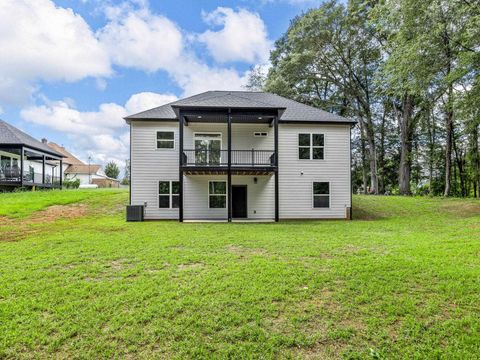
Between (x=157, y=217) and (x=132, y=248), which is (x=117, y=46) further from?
(x=132, y=248)

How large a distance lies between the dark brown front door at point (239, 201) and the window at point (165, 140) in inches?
156

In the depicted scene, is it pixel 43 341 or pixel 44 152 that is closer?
pixel 43 341

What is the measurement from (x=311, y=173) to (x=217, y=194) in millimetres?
5090

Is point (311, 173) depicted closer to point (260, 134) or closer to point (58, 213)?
point (260, 134)

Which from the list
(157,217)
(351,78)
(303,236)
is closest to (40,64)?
(157,217)

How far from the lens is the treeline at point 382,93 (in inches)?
601

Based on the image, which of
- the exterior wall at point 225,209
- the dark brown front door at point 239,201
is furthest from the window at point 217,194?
the dark brown front door at point 239,201

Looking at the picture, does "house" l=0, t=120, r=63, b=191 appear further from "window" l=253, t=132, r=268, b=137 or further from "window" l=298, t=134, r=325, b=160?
"window" l=298, t=134, r=325, b=160

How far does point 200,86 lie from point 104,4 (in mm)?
10229

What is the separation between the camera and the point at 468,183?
1082 inches

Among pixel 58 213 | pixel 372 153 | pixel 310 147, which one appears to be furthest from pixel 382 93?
pixel 58 213

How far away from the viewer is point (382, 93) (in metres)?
24.4

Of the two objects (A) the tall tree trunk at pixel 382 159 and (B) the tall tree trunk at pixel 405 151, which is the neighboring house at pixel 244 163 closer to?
(B) the tall tree trunk at pixel 405 151

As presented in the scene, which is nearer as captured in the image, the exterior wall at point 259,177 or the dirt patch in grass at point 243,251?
the dirt patch in grass at point 243,251
